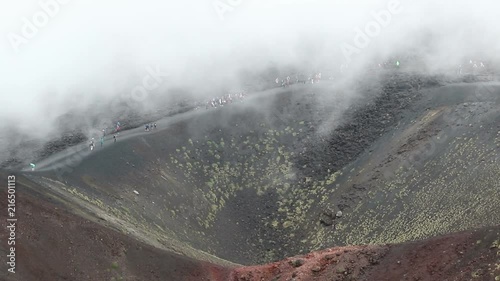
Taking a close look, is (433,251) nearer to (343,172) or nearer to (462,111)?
(343,172)

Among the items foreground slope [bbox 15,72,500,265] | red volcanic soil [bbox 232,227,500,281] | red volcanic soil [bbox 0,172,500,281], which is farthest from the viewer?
foreground slope [bbox 15,72,500,265]

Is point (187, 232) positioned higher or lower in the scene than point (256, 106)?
lower

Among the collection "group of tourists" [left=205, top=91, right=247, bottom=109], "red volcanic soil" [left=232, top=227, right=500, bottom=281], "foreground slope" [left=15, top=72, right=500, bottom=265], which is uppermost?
"group of tourists" [left=205, top=91, right=247, bottom=109]

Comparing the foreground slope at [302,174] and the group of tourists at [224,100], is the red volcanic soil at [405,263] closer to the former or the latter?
the foreground slope at [302,174]

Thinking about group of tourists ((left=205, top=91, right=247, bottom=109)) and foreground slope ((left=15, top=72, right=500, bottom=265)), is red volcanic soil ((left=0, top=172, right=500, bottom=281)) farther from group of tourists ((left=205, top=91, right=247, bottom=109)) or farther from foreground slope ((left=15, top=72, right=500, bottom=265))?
group of tourists ((left=205, top=91, right=247, bottom=109))

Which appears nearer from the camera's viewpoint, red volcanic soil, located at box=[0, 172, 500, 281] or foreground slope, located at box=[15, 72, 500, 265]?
red volcanic soil, located at box=[0, 172, 500, 281]

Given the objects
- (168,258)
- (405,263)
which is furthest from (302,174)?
(405,263)

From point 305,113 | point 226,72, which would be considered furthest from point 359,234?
point 226,72

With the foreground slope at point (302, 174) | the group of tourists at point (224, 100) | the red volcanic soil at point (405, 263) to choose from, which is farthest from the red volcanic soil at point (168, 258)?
the group of tourists at point (224, 100)

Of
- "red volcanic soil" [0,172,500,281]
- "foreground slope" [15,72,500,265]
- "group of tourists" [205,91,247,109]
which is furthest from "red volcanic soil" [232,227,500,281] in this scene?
"group of tourists" [205,91,247,109]
